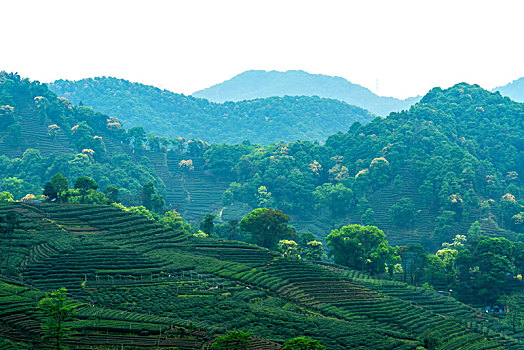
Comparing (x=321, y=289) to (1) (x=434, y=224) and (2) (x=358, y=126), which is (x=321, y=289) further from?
(2) (x=358, y=126)

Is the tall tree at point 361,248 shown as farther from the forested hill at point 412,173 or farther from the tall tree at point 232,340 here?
the tall tree at point 232,340

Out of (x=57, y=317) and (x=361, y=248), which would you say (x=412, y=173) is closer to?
Result: (x=361, y=248)

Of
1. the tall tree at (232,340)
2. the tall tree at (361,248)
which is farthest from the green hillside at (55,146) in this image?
the tall tree at (232,340)

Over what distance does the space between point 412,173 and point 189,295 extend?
79.6 meters

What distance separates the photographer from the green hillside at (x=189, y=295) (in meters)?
52.5

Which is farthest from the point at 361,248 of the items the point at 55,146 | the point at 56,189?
the point at 55,146

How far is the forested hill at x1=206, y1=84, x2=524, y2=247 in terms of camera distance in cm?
12112

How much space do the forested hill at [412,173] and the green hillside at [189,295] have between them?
37903mm

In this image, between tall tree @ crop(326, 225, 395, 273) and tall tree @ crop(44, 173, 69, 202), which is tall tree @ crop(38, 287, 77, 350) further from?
tall tree @ crop(326, 225, 395, 273)

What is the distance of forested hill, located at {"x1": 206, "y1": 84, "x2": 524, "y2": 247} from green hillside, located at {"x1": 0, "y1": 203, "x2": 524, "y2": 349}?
37.9m

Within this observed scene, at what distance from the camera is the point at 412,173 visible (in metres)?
133

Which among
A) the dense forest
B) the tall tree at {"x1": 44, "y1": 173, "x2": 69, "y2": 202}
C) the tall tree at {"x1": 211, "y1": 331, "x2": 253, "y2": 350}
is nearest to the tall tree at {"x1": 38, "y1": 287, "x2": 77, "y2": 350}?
the dense forest

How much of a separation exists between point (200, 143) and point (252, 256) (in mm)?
82449

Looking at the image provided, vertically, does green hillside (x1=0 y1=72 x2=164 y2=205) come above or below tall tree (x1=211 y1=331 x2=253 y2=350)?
above
